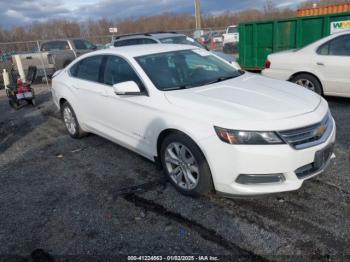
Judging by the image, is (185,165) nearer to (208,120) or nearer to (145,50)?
(208,120)

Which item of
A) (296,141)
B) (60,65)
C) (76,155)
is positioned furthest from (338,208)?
(60,65)

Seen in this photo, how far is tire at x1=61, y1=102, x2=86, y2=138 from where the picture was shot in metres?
5.59

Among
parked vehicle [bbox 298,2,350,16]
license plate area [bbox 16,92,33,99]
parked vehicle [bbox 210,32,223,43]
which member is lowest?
parked vehicle [bbox 210,32,223,43]

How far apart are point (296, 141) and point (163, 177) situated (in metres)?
1.76

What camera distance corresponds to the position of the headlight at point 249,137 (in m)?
2.90

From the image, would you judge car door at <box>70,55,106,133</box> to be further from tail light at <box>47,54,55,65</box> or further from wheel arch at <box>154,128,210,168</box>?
tail light at <box>47,54,55,65</box>

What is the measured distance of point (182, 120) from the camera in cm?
329

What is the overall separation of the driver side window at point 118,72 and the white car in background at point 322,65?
4071mm

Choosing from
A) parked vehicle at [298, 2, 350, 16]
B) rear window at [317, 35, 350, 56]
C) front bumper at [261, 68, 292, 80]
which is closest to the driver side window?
front bumper at [261, 68, 292, 80]

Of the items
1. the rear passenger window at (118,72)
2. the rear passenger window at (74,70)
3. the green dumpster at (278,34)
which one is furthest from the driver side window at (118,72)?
the green dumpster at (278,34)

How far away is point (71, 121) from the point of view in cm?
577

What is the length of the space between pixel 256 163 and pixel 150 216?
1.20 metres

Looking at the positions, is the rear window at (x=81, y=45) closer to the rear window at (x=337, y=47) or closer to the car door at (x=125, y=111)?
the car door at (x=125, y=111)

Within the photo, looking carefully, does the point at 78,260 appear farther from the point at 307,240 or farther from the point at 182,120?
the point at 307,240
